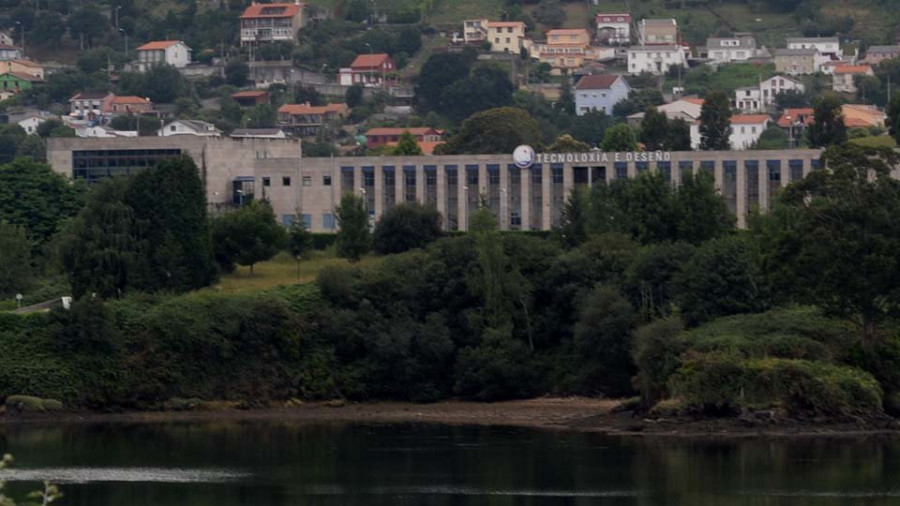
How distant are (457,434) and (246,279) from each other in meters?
20.0

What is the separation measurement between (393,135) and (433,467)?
9677 cm

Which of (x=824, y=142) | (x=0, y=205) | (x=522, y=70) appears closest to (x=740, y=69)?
(x=522, y=70)

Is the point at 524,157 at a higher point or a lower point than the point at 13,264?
higher

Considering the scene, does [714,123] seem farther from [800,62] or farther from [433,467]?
[800,62]

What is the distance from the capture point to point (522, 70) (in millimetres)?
194250

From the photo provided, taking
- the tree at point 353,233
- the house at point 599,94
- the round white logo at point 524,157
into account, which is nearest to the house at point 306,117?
the house at point 599,94

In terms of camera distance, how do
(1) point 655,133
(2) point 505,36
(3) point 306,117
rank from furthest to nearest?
(2) point 505,36
(3) point 306,117
(1) point 655,133

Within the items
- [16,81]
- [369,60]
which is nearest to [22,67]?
[16,81]

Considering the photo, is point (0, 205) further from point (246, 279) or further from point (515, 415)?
point (515, 415)

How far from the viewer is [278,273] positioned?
91.0 m

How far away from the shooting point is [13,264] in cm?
8731

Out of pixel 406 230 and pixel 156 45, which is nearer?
pixel 406 230

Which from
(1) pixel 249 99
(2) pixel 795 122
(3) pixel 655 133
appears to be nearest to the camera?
(3) pixel 655 133

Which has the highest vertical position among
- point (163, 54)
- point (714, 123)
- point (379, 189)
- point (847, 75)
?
point (163, 54)
